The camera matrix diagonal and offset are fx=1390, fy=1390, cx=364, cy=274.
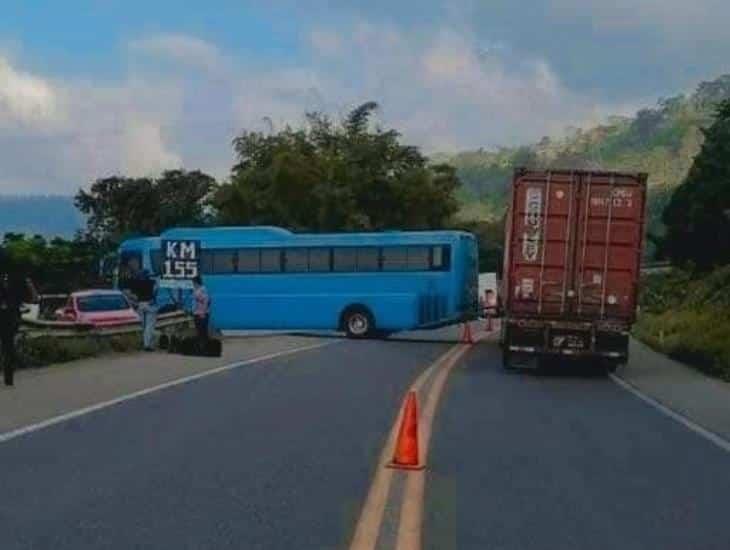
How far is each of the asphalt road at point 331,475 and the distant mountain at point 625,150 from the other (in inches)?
4439

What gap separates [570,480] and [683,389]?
13.1m

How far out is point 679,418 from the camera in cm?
1781

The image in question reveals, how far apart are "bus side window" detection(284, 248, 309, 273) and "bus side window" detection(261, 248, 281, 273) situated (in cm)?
27

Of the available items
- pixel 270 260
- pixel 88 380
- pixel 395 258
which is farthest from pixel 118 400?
pixel 270 260

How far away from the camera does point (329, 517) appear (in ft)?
29.9

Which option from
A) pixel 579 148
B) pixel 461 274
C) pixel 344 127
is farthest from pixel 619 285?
pixel 579 148

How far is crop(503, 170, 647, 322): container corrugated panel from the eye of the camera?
26.0m

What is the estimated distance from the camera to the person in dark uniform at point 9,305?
1930 centimetres

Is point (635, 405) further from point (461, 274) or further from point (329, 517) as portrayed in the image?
point (461, 274)

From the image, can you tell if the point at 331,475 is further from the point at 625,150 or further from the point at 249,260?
the point at 625,150

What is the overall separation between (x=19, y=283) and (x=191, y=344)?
8808 mm

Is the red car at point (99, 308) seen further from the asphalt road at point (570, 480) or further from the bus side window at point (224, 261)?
the asphalt road at point (570, 480)

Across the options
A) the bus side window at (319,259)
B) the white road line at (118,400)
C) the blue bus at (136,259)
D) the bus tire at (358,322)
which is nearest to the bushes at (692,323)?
the bus tire at (358,322)

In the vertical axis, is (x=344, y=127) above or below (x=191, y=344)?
above
